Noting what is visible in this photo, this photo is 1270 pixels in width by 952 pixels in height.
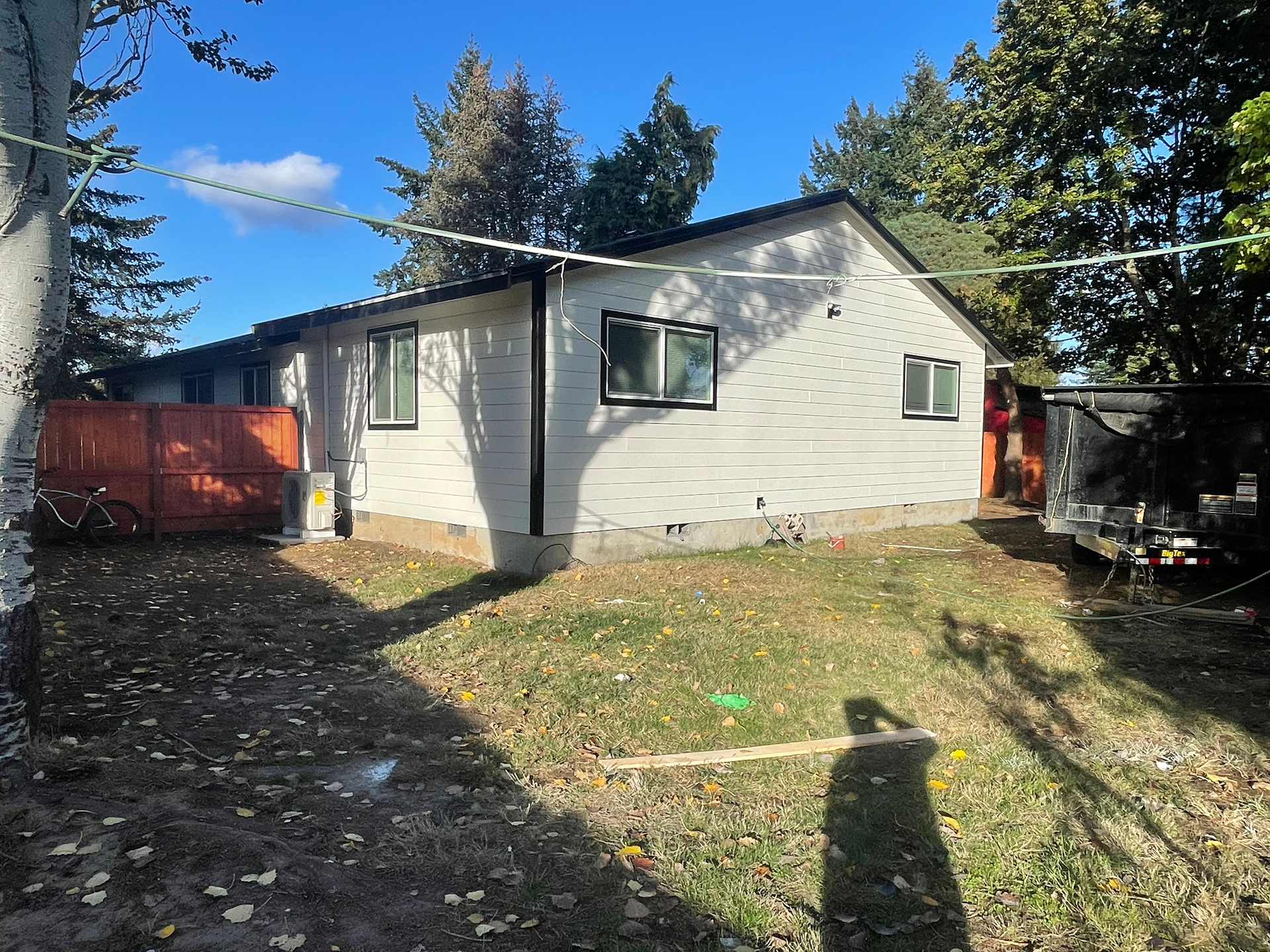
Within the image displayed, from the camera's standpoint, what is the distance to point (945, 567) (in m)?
10.3

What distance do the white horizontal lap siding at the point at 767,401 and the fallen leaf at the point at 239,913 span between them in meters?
6.26

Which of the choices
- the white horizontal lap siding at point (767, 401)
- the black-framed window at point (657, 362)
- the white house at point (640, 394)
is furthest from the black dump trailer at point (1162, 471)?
the black-framed window at point (657, 362)

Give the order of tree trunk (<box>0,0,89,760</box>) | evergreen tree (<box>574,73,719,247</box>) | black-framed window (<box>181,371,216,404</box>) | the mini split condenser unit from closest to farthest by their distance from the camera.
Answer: tree trunk (<box>0,0,89,760</box>), the mini split condenser unit, black-framed window (<box>181,371,216,404</box>), evergreen tree (<box>574,73,719,247</box>)

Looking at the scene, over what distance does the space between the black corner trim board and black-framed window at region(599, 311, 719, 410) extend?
0.82 metres

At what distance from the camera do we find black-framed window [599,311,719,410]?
9.52 m

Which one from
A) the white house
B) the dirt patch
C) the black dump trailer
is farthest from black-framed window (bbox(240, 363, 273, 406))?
the black dump trailer

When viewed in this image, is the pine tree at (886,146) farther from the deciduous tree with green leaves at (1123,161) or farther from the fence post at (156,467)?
→ the fence post at (156,467)

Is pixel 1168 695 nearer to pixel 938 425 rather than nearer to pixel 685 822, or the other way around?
pixel 685 822

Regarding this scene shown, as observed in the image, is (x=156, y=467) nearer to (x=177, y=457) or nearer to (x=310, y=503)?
(x=177, y=457)

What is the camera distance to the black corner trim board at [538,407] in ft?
28.6

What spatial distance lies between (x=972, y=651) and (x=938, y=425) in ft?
30.0

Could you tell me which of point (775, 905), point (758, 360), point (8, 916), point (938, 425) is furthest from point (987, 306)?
point (8, 916)

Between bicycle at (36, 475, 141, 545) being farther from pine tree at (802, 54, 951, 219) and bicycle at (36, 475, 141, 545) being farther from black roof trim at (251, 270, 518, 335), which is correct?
pine tree at (802, 54, 951, 219)

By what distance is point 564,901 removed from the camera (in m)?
2.98
